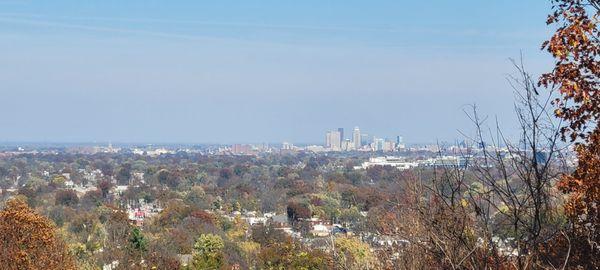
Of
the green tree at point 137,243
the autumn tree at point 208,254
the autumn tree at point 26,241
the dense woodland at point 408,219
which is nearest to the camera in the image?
the dense woodland at point 408,219

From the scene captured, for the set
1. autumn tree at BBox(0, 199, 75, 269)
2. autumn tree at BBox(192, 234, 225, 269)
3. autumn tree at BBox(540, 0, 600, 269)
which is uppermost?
autumn tree at BBox(540, 0, 600, 269)

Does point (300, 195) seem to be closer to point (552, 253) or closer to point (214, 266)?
point (214, 266)

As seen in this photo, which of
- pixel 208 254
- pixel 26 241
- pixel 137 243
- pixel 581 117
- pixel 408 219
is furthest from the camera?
pixel 137 243

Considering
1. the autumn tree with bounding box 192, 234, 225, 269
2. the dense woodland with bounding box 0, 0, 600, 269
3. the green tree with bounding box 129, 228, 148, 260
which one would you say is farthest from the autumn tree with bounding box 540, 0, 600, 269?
the green tree with bounding box 129, 228, 148, 260

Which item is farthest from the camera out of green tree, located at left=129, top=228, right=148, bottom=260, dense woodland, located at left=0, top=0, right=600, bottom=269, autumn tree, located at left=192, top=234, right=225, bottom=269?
green tree, located at left=129, top=228, right=148, bottom=260

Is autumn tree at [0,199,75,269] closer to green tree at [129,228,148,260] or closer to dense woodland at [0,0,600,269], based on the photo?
dense woodland at [0,0,600,269]

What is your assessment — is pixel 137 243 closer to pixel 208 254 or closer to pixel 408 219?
pixel 208 254

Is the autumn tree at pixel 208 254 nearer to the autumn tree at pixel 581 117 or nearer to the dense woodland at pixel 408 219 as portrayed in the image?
the dense woodland at pixel 408 219

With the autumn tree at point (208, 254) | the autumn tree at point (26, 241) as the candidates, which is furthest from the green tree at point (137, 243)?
the autumn tree at point (26, 241)

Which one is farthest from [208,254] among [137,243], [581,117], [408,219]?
[581,117]

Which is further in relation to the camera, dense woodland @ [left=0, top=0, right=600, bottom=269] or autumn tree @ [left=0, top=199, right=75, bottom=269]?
autumn tree @ [left=0, top=199, right=75, bottom=269]
